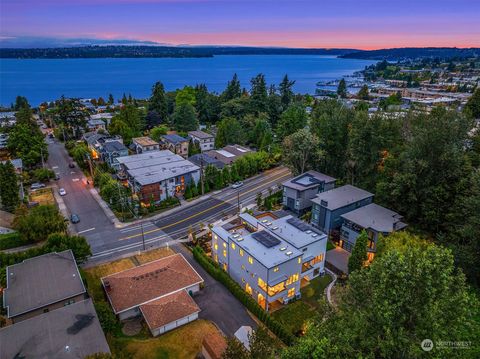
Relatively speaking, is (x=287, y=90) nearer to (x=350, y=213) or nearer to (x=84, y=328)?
(x=350, y=213)

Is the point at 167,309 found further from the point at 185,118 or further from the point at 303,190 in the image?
the point at 185,118

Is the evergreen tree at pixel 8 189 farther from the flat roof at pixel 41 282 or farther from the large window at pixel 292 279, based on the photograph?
the large window at pixel 292 279

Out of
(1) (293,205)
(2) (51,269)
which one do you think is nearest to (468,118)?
(1) (293,205)

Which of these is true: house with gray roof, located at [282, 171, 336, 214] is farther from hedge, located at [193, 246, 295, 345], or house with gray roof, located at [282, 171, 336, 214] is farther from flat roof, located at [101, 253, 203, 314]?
flat roof, located at [101, 253, 203, 314]

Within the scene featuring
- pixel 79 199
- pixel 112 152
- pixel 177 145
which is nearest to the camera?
pixel 79 199

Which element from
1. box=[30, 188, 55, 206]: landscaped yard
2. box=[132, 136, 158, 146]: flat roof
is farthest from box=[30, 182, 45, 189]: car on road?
box=[132, 136, 158, 146]: flat roof

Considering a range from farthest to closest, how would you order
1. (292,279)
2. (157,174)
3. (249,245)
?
(157,174)
(249,245)
(292,279)

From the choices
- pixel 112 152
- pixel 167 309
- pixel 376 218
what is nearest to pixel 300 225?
pixel 376 218
